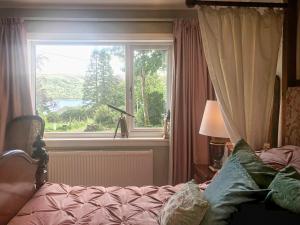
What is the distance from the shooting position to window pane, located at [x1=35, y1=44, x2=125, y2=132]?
388cm

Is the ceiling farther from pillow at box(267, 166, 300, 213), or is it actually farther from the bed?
pillow at box(267, 166, 300, 213)

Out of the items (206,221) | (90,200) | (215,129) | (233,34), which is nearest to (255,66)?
(233,34)

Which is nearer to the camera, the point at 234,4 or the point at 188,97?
the point at 234,4

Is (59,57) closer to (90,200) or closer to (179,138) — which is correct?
(179,138)

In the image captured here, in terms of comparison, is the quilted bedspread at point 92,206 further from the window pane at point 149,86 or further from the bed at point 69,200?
the window pane at point 149,86

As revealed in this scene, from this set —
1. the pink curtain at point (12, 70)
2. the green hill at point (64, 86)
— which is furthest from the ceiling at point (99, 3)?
the green hill at point (64, 86)

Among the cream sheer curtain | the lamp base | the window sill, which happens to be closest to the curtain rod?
the cream sheer curtain

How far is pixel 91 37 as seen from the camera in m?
3.70

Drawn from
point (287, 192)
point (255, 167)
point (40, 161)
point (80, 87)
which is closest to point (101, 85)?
point (80, 87)

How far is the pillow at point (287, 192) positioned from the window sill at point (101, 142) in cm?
238

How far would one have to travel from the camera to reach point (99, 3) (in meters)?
3.51

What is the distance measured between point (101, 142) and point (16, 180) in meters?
1.71

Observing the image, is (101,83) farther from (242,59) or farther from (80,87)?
(242,59)

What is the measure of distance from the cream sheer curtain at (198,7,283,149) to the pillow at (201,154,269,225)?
2.27 ft
